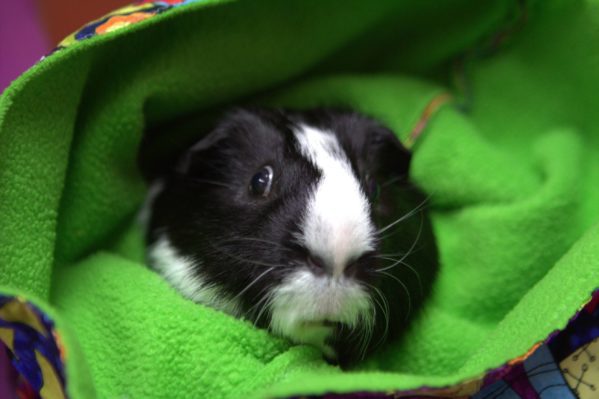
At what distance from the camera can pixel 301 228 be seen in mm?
886

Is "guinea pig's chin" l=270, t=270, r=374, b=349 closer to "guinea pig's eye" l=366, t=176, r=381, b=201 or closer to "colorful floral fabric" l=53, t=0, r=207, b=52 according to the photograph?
"guinea pig's eye" l=366, t=176, r=381, b=201

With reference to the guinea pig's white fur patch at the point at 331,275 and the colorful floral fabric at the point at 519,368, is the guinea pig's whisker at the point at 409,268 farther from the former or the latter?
the colorful floral fabric at the point at 519,368

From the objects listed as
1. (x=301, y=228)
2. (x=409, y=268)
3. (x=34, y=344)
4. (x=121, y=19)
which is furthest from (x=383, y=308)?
(x=121, y=19)

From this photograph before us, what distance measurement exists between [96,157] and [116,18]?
0.24 m

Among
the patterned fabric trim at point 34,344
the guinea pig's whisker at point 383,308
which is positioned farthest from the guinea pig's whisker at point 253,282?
the patterned fabric trim at point 34,344

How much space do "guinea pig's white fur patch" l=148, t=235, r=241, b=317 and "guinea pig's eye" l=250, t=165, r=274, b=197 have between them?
16cm

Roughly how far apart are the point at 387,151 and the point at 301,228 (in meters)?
0.36

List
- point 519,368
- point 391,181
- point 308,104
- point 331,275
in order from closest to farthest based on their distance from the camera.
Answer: point 331,275 < point 519,368 < point 391,181 < point 308,104

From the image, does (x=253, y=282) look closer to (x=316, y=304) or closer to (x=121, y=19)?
(x=316, y=304)

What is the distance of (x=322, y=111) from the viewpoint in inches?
48.7

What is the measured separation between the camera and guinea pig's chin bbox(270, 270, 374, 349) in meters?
0.85

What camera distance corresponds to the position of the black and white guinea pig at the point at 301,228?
87 centimetres

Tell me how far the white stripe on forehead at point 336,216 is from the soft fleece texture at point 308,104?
0.16 meters

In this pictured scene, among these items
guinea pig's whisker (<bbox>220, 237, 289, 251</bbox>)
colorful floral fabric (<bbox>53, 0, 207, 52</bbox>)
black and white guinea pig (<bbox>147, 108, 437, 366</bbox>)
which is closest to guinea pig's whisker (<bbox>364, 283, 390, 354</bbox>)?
black and white guinea pig (<bbox>147, 108, 437, 366</bbox>)
